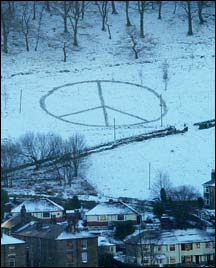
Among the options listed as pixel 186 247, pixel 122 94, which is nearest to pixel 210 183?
pixel 186 247

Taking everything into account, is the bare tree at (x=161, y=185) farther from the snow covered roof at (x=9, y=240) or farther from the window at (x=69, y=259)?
the snow covered roof at (x=9, y=240)

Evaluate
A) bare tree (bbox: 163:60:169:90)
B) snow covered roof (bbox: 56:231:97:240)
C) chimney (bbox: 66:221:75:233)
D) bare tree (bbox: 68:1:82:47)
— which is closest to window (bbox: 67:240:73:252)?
snow covered roof (bbox: 56:231:97:240)

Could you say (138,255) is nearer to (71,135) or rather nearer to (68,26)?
(71,135)

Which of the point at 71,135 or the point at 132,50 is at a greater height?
the point at 132,50

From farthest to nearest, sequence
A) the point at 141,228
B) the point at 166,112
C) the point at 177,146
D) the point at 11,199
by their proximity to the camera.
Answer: the point at 166,112, the point at 177,146, the point at 11,199, the point at 141,228

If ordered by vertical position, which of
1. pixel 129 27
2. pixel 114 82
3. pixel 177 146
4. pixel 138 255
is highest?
pixel 129 27

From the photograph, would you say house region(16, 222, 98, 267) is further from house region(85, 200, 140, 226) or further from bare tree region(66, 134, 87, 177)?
bare tree region(66, 134, 87, 177)

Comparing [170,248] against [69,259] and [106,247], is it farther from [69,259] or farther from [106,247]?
[69,259]

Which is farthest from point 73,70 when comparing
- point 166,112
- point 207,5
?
point 207,5

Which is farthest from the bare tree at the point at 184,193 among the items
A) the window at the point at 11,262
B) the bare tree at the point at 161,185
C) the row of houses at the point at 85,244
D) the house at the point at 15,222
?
the window at the point at 11,262
